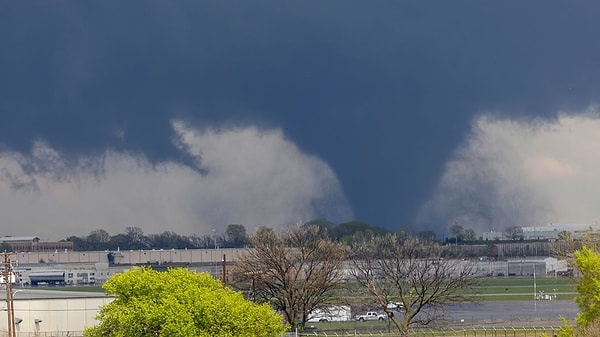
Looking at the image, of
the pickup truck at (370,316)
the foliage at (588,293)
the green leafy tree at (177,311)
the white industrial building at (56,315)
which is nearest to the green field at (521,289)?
the pickup truck at (370,316)

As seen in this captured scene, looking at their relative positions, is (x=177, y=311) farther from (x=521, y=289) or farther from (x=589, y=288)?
(x=521, y=289)

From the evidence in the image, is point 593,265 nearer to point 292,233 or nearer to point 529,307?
point 292,233

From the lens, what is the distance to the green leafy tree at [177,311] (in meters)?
54.0

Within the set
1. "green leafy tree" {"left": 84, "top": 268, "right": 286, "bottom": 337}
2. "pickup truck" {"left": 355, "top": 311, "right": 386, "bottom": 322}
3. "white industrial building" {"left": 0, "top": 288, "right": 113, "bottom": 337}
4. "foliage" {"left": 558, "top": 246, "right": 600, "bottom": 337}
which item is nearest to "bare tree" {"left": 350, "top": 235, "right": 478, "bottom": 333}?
"pickup truck" {"left": 355, "top": 311, "right": 386, "bottom": 322}

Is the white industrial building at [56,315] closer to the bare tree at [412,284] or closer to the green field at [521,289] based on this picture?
the bare tree at [412,284]

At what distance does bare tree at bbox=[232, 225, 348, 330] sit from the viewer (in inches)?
3501

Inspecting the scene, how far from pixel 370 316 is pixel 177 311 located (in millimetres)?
64710

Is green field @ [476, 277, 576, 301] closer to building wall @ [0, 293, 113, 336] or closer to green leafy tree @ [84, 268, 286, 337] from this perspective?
building wall @ [0, 293, 113, 336]

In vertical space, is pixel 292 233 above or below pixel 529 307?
above

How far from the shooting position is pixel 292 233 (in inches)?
4016

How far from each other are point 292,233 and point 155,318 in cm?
4765

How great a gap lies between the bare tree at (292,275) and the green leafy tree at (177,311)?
2616 cm

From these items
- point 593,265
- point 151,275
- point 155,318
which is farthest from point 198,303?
point 593,265

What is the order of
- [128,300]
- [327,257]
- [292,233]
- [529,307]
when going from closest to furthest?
[128,300]
[327,257]
[292,233]
[529,307]
